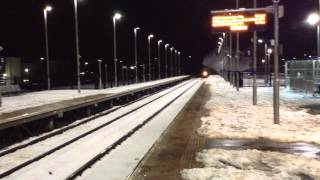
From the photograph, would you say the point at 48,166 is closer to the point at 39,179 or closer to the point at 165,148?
the point at 39,179

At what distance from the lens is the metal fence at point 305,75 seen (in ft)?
113

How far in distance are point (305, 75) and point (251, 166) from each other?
2715 centimetres

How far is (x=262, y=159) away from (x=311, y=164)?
109 centimetres

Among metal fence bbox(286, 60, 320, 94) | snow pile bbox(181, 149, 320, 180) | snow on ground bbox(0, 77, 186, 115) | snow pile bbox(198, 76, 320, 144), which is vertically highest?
metal fence bbox(286, 60, 320, 94)

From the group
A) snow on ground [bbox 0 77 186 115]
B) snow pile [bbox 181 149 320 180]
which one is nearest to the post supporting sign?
snow on ground [bbox 0 77 186 115]

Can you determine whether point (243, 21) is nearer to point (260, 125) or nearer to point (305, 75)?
point (260, 125)

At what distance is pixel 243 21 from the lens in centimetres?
2620

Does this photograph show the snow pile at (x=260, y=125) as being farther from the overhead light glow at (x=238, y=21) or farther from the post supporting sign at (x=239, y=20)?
the overhead light glow at (x=238, y=21)

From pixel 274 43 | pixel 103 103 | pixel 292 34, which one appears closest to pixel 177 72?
pixel 292 34

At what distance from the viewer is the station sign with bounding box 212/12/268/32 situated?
84.2 ft

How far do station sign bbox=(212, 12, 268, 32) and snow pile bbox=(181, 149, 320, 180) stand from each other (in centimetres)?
1414

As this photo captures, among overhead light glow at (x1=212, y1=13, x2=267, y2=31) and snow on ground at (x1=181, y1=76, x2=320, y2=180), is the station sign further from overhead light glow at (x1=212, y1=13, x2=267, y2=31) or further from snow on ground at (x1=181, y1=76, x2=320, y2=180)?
snow on ground at (x1=181, y1=76, x2=320, y2=180)

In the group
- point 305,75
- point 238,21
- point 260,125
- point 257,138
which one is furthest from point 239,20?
point 257,138

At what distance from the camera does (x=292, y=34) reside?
409 ft
